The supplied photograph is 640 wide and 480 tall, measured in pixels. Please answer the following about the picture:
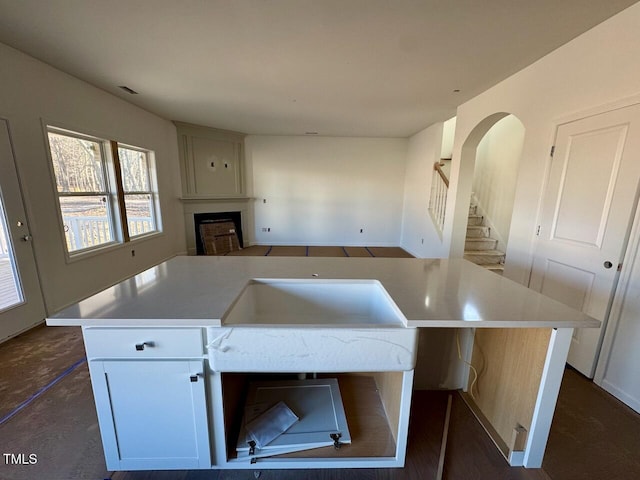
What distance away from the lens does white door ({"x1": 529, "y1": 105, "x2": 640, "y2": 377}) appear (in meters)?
1.73

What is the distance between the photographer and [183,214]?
5344mm

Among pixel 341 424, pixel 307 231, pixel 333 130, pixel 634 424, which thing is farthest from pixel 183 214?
pixel 634 424

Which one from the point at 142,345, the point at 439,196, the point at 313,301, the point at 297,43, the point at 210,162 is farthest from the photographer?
the point at 210,162

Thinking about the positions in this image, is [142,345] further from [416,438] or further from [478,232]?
[478,232]

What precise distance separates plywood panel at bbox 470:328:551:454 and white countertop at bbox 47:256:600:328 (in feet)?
0.68

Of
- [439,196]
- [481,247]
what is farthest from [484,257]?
[439,196]

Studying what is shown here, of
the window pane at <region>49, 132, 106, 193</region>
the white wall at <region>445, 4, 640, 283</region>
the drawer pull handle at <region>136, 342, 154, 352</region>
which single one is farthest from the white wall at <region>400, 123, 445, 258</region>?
the window pane at <region>49, 132, 106, 193</region>

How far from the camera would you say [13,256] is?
2352mm

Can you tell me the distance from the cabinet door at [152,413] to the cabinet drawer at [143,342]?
0.04 meters

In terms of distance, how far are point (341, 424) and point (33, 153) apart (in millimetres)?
3585

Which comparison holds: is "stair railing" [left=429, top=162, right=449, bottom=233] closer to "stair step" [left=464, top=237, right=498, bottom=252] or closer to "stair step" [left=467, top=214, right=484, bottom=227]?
"stair step" [left=464, top=237, right=498, bottom=252]

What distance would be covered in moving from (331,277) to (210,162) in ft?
16.5

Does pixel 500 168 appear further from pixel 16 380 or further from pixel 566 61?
pixel 16 380

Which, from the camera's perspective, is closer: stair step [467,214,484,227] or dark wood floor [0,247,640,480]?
dark wood floor [0,247,640,480]
